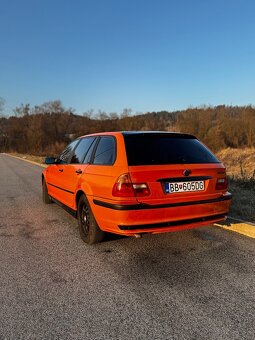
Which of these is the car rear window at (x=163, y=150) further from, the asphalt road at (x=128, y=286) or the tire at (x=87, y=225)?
the asphalt road at (x=128, y=286)

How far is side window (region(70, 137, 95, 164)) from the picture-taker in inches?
237

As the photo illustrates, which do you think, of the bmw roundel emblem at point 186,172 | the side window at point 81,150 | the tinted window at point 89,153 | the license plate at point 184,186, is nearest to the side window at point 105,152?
the tinted window at point 89,153

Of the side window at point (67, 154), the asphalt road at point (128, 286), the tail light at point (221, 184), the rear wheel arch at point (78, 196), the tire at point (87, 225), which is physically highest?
the side window at point (67, 154)

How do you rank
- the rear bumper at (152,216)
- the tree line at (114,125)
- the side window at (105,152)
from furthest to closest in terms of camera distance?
Answer: the tree line at (114,125), the side window at (105,152), the rear bumper at (152,216)

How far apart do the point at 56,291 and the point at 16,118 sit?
85.7 meters

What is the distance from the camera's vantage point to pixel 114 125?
208 feet

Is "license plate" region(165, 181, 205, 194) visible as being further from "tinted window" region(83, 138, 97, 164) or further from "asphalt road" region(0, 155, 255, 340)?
"tinted window" region(83, 138, 97, 164)

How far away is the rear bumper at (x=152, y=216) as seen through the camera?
4.41 metres

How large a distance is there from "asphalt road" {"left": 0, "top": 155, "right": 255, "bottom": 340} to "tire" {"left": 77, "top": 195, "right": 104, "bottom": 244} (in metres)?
0.13

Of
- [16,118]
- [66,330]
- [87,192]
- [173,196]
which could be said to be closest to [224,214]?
[173,196]

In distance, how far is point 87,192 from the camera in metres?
5.21

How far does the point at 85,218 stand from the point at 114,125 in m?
58.5

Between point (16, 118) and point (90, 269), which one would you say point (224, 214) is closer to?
point (90, 269)

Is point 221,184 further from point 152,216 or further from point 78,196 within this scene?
point 78,196
